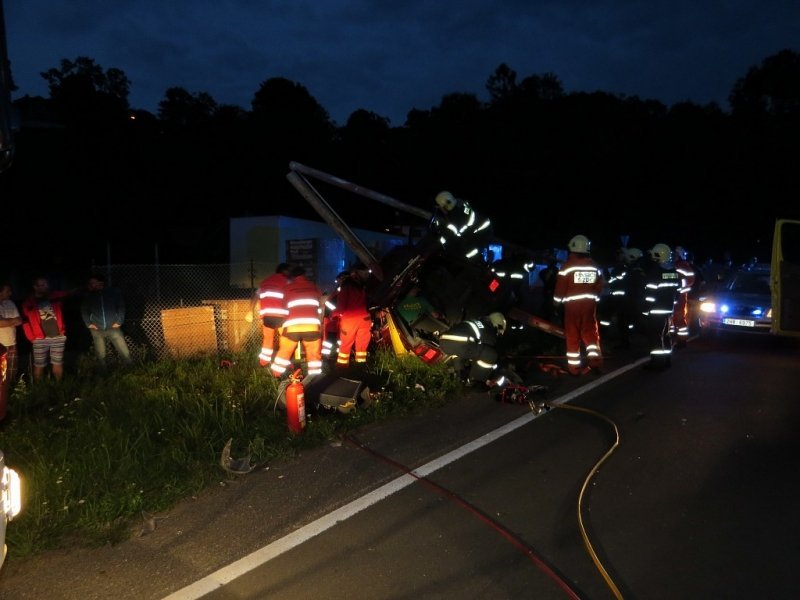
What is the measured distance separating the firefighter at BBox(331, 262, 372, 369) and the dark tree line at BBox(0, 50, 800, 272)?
19.3 meters

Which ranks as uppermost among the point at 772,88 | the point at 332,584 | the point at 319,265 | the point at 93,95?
the point at 772,88

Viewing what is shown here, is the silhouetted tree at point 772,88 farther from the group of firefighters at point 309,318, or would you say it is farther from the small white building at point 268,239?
the group of firefighters at point 309,318

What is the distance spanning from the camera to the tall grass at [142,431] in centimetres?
479

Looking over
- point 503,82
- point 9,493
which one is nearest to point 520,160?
point 503,82

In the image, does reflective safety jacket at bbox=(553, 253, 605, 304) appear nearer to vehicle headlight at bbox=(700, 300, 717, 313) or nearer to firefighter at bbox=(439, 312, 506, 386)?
firefighter at bbox=(439, 312, 506, 386)

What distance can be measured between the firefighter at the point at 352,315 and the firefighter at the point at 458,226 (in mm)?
1214

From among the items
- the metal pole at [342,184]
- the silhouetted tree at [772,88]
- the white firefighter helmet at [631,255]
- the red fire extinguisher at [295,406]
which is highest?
the silhouetted tree at [772,88]

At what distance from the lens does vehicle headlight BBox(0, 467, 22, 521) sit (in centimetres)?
309

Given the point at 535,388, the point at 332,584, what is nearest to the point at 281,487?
the point at 332,584

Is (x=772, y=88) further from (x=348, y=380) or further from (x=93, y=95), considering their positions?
(x=348, y=380)

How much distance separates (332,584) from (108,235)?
19.3 m

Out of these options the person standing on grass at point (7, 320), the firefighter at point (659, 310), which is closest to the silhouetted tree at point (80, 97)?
the person standing on grass at point (7, 320)

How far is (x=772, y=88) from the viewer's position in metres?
44.6

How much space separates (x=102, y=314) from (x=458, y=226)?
496 cm
